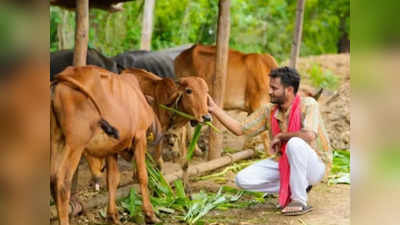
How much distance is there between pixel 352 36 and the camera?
6.84ft

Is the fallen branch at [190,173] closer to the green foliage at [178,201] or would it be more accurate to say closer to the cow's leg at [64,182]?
the green foliage at [178,201]

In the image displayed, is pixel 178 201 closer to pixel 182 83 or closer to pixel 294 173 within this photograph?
pixel 294 173

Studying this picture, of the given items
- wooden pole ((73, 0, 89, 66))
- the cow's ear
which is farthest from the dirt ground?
wooden pole ((73, 0, 89, 66))

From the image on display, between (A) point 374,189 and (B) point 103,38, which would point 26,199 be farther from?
(B) point 103,38

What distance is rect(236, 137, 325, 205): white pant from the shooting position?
5496mm

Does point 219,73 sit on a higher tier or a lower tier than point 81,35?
lower

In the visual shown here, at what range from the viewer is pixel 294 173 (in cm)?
555

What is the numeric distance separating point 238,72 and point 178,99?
312 cm

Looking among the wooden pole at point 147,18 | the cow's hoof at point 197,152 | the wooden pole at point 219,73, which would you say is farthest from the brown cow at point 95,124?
the wooden pole at point 147,18

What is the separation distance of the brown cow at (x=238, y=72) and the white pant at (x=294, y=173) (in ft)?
11.3

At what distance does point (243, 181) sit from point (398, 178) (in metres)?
3.95

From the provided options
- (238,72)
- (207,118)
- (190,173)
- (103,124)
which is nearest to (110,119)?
(103,124)

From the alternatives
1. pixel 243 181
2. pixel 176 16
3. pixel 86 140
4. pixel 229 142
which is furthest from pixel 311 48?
pixel 86 140

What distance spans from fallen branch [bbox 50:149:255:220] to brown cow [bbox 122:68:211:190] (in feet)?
0.74
